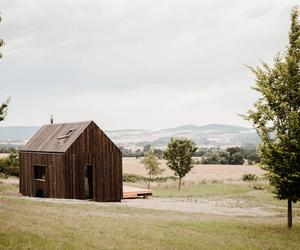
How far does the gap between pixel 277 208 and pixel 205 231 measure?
17.0 metres

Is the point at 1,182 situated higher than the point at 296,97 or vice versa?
the point at 296,97

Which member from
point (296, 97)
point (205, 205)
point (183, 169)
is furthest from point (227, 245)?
point (183, 169)

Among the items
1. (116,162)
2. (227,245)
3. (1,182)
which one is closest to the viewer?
(227,245)

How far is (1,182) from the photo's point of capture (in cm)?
4759

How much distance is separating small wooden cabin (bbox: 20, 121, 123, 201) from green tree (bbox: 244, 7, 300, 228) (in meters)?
17.5

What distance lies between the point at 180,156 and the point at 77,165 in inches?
737

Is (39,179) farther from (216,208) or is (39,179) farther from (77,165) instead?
(216,208)

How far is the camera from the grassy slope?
13.9m

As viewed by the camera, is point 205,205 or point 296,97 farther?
point 205,205

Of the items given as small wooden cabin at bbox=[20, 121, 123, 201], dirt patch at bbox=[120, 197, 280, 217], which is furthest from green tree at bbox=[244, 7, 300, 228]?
small wooden cabin at bbox=[20, 121, 123, 201]

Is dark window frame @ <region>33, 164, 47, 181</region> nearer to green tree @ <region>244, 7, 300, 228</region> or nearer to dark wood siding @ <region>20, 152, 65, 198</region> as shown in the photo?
dark wood siding @ <region>20, 152, 65, 198</region>

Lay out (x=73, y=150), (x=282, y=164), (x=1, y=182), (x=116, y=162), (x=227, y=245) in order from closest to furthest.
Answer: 1. (x=227, y=245)
2. (x=282, y=164)
3. (x=73, y=150)
4. (x=116, y=162)
5. (x=1, y=182)

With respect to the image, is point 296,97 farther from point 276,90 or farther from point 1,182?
point 1,182

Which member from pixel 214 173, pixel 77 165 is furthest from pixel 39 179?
pixel 214 173
